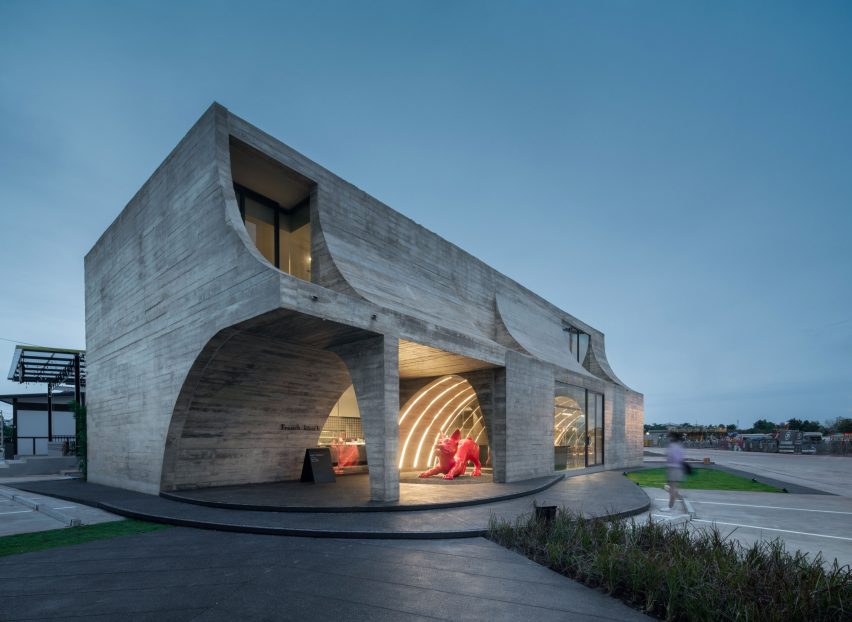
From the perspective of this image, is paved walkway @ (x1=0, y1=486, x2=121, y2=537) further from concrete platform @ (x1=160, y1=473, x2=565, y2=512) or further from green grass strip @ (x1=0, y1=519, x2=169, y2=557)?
concrete platform @ (x1=160, y1=473, x2=565, y2=512)

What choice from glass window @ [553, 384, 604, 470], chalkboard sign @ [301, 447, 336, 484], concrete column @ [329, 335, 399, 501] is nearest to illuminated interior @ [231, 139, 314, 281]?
concrete column @ [329, 335, 399, 501]

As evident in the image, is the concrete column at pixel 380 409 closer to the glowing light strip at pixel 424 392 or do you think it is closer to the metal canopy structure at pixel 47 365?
the glowing light strip at pixel 424 392

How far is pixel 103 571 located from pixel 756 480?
22.9 meters

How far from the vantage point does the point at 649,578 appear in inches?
236

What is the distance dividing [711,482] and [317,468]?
617 inches

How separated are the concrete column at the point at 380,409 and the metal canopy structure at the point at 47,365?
74.2ft

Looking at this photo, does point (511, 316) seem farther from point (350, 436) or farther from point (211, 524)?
point (211, 524)

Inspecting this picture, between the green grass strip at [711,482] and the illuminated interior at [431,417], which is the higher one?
the illuminated interior at [431,417]

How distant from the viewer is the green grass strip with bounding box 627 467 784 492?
18062 millimetres

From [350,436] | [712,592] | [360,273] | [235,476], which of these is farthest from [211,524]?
[350,436]

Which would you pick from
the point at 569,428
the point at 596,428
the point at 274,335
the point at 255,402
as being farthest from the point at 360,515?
the point at 596,428

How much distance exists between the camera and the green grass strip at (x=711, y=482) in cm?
1806

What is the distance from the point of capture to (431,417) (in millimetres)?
22328

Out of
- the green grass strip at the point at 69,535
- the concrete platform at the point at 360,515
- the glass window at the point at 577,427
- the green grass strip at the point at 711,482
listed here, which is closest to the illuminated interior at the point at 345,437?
the concrete platform at the point at 360,515
